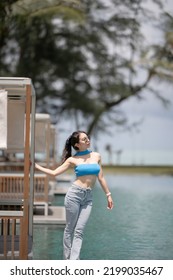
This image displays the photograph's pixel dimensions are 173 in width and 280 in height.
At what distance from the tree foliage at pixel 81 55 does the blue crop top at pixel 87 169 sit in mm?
26800

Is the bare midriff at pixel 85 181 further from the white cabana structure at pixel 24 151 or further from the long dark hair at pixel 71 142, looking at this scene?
the white cabana structure at pixel 24 151

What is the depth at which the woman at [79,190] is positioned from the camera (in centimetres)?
625

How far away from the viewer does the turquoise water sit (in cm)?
802

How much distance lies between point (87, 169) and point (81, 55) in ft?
96.8

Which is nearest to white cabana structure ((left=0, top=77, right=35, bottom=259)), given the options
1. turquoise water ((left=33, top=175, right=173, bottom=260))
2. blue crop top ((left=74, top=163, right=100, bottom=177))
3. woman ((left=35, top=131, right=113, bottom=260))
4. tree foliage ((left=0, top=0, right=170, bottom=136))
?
woman ((left=35, top=131, right=113, bottom=260))

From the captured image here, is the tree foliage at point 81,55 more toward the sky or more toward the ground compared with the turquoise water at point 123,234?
more toward the ground

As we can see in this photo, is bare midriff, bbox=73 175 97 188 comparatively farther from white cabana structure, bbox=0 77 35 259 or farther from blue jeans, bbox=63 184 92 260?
white cabana structure, bbox=0 77 35 259

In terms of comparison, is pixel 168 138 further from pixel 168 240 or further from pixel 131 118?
pixel 168 240

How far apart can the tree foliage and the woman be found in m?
26.7

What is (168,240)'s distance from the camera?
9.26m

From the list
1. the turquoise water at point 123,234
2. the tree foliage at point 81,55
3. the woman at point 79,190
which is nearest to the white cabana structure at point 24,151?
the woman at point 79,190
